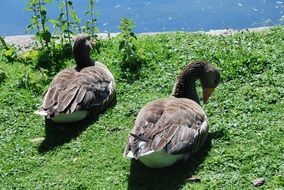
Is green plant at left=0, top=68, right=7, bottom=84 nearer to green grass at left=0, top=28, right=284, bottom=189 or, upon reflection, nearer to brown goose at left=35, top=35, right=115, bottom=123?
green grass at left=0, top=28, right=284, bottom=189

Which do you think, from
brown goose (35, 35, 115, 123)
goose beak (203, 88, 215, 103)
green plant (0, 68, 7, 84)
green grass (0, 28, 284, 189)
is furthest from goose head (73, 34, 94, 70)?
goose beak (203, 88, 215, 103)

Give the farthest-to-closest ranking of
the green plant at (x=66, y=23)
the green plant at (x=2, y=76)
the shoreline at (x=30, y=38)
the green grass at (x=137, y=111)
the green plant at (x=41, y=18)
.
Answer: the shoreline at (x=30, y=38) → the green plant at (x=66, y=23) → the green plant at (x=41, y=18) → the green plant at (x=2, y=76) → the green grass at (x=137, y=111)

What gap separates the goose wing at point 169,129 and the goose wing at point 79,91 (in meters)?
1.37

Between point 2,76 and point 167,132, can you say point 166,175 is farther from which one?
point 2,76

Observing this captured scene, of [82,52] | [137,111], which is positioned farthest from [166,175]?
[82,52]

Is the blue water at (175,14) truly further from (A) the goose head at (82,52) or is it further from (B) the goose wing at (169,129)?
(B) the goose wing at (169,129)

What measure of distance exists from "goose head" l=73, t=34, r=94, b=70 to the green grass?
27.5 inches

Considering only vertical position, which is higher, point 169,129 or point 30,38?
point 30,38

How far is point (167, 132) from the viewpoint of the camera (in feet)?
22.5

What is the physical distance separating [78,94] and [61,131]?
60cm

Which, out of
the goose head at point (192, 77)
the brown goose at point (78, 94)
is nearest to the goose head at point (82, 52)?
the brown goose at point (78, 94)

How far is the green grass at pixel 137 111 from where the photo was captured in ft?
23.3

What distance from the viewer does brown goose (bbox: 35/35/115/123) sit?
821 centimetres

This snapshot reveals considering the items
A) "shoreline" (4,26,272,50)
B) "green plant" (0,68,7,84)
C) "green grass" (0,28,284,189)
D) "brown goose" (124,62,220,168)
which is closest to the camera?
"brown goose" (124,62,220,168)
